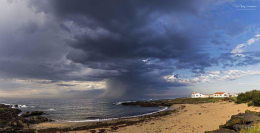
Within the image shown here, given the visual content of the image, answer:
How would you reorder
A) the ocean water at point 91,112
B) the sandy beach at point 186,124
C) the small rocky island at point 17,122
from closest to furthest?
1. the sandy beach at point 186,124
2. the small rocky island at point 17,122
3. the ocean water at point 91,112

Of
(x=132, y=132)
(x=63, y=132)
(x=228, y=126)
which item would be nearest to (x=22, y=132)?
(x=63, y=132)

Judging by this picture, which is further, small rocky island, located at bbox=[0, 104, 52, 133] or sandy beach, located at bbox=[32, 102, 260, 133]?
small rocky island, located at bbox=[0, 104, 52, 133]

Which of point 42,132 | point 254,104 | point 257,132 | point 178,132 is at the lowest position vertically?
point 42,132

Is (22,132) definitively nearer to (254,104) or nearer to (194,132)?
(194,132)

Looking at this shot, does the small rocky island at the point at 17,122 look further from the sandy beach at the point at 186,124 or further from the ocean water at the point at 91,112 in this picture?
the ocean water at the point at 91,112

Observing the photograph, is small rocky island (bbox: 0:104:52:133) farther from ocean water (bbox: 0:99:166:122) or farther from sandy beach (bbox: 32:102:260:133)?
ocean water (bbox: 0:99:166:122)

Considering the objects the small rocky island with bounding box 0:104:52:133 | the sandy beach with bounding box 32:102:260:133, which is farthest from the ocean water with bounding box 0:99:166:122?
the sandy beach with bounding box 32:102:260:133

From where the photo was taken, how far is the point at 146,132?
17.1 meters

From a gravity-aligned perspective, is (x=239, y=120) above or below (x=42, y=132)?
above

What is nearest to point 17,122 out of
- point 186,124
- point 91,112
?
A: point 91,112

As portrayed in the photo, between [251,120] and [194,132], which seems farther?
[194,132]

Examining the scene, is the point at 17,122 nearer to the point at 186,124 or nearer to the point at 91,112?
the point at 91,112

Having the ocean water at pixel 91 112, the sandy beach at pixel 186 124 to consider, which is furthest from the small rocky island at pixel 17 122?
the ocean water at pixel 91 112

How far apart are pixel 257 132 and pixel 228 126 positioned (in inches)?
154
